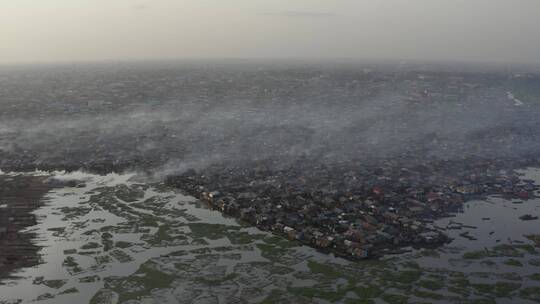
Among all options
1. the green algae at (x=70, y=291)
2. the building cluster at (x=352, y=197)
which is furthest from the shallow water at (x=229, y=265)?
the building cluster at (x=352, y=197)

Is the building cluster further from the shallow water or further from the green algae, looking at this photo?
the green algae

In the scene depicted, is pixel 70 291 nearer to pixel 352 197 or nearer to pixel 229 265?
pixel 229 265

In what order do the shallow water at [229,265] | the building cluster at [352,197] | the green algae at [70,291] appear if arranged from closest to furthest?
the shallow water at [229,265] → the green algae at [70,291] → the building cluster at [352,197]

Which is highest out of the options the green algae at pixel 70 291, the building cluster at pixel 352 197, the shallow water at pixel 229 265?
the building cluster at pixel 352 197

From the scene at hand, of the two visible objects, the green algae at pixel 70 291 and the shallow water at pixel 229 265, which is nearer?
the shallow water at pixel 229 265

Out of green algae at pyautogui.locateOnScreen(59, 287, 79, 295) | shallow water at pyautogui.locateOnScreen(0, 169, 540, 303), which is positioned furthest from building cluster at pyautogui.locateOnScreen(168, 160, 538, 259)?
green algae at pyautogui.locateOnScreen(59, 287, 79, 295)

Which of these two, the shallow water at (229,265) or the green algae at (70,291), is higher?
the shallow water at (229,265)

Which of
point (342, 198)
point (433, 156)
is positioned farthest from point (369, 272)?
point (433, 156)

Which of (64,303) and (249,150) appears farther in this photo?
(249,150)

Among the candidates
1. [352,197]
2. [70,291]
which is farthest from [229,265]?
[352,197]

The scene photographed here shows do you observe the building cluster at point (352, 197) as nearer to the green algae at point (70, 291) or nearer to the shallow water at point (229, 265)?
the shallow water at point (229, 265)

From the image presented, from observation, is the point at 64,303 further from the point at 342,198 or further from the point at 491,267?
the point at 491,267
